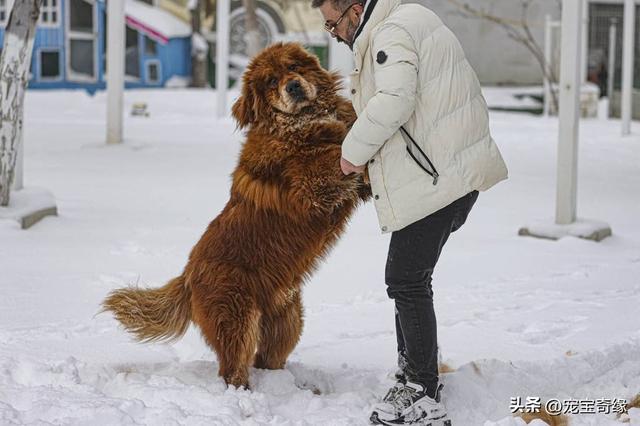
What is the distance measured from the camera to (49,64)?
20078 mm

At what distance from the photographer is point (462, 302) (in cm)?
541

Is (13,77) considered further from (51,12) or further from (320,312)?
(51,12)

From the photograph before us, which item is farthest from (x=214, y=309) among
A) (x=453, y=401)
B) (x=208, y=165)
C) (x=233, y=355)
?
(x=208, y=165)

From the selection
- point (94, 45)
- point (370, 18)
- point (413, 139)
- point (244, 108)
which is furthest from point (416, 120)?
point (94, 45)

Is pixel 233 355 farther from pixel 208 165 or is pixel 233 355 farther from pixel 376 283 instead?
pixel 208 165

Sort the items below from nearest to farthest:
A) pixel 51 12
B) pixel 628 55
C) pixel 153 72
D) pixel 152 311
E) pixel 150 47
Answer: pixel 152 311
pixel 628 55
pixel 51 12
pixel 150 47
pixel 153 72

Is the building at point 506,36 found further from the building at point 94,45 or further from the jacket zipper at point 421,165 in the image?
the jacket zipper at point 421,165

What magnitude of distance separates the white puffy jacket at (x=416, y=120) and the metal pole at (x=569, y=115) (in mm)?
4174

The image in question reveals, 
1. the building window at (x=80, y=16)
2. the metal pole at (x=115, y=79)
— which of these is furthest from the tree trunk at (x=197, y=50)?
the metal pole at (x=115, y=79)

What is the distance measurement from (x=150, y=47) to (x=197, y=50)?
1.14m

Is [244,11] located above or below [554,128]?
above

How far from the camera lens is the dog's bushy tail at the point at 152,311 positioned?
383 centimetres

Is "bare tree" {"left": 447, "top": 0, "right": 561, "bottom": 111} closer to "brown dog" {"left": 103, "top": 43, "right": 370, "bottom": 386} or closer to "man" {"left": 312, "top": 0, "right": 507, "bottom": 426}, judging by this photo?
"brown dog" {"left": 103, "top": 43, "right": 370, "bottom": 386}

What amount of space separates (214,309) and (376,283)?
7.81 feet
